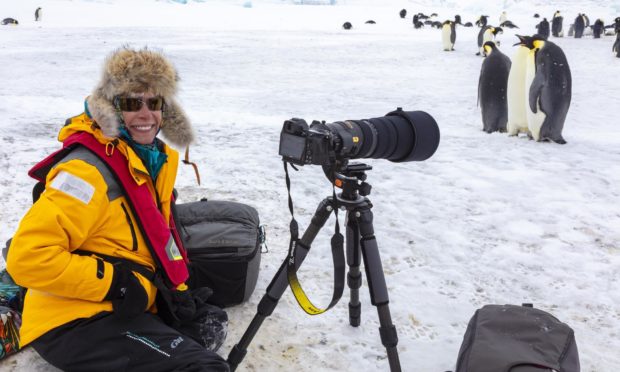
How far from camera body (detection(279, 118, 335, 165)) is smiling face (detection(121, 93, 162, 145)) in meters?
0.51

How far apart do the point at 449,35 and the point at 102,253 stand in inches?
552

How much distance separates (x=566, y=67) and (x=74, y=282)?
568 centimetres

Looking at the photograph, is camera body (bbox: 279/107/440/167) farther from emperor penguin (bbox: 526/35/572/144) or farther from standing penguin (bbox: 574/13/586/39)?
standing penguin (bbox: 574/13/586/39)

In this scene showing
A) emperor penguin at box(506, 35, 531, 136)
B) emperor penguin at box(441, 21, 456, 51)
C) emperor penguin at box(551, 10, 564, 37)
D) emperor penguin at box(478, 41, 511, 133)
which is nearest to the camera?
emperor penguin at box(506, 35, 531, 136)

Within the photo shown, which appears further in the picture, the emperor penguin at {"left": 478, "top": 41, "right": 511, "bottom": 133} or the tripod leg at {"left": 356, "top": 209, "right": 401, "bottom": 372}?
the emperor penguin at {"left": 478, "top": 41, "right": 511, "bottom": 133}

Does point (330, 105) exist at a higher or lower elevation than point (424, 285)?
higher

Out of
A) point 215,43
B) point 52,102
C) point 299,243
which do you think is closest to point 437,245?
point 299,243

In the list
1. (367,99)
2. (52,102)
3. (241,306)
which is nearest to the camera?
(241,306)

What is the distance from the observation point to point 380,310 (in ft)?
5.55

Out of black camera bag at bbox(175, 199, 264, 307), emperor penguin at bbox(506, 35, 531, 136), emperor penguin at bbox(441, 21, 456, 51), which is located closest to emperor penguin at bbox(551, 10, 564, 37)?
emperor penguin at bbox(441, 21, 456, 51)

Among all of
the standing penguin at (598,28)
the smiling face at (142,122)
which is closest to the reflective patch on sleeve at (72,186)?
the smiling face at (142,122)

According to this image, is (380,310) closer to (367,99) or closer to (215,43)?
(367,99)

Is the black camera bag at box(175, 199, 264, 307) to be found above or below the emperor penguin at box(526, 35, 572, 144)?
below

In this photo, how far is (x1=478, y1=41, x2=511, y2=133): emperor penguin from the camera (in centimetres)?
607
